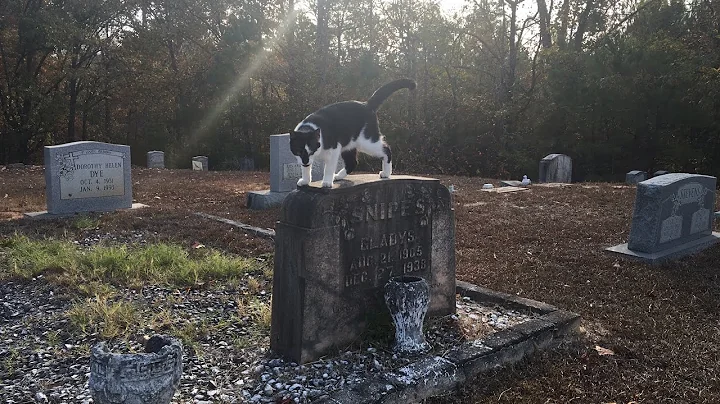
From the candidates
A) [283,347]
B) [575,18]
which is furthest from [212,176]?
[575,18]

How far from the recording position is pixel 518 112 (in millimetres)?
19062

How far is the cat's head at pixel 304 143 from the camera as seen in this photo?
3859 mm

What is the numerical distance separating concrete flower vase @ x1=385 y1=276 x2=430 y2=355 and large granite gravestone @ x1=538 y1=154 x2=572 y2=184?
1226 cm

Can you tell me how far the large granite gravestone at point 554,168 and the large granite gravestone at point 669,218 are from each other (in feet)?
26.4

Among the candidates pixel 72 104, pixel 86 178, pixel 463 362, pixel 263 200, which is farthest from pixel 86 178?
pixel 72 104

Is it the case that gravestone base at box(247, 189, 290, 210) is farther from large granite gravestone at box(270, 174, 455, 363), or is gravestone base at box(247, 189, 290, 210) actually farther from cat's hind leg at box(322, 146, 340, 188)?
cat's hind leg at box(322, 146, 340, 188)

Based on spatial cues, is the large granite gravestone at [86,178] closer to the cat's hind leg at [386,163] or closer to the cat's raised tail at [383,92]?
the cat's raised tail at [383,92]

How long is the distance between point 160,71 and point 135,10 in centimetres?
272

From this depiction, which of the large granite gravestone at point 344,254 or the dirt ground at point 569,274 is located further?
the large granite gravestone at point 344,254

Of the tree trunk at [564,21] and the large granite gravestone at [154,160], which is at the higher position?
the tree trunk at [564,21]

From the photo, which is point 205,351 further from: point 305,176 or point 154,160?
point 154,160

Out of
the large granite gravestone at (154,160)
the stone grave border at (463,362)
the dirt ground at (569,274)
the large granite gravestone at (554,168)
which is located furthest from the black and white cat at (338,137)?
the large granite gravestone at (154,160)

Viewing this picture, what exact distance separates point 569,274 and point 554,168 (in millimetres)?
9971

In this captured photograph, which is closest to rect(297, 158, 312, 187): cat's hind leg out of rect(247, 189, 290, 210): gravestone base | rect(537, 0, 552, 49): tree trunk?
rect(247, 189, 290, 210): gravestone base
